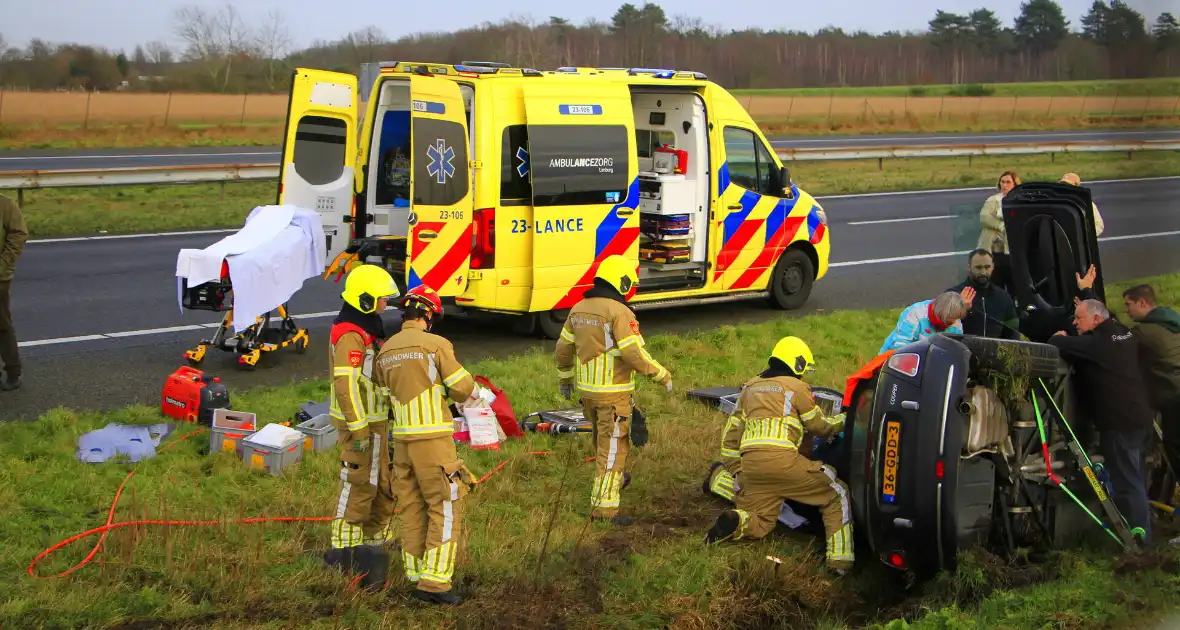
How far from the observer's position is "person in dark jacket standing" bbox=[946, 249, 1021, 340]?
673 cm

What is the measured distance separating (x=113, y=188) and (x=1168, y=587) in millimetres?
20871

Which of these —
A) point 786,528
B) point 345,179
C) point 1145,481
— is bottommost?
point 786,528

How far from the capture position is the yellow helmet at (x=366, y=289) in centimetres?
587

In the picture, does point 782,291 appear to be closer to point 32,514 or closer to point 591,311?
point 591,311

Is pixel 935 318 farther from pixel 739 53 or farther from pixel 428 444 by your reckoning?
pixel 739 53

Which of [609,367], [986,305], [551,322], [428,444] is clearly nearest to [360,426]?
[428,444]

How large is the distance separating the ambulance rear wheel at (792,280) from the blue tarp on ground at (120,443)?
24.0 ft

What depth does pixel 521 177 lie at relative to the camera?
10695 millimetres

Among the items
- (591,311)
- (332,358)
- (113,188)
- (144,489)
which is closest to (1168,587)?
(591,311)

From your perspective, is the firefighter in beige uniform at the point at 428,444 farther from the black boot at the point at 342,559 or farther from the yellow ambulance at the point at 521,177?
the yellow ambulance at the point at 521,177

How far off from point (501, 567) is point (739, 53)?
406 inches

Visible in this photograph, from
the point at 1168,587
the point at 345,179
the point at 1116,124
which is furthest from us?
the point at 345,179

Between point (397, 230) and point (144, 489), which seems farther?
point (397, 230)

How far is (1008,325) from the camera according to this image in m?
6.70
